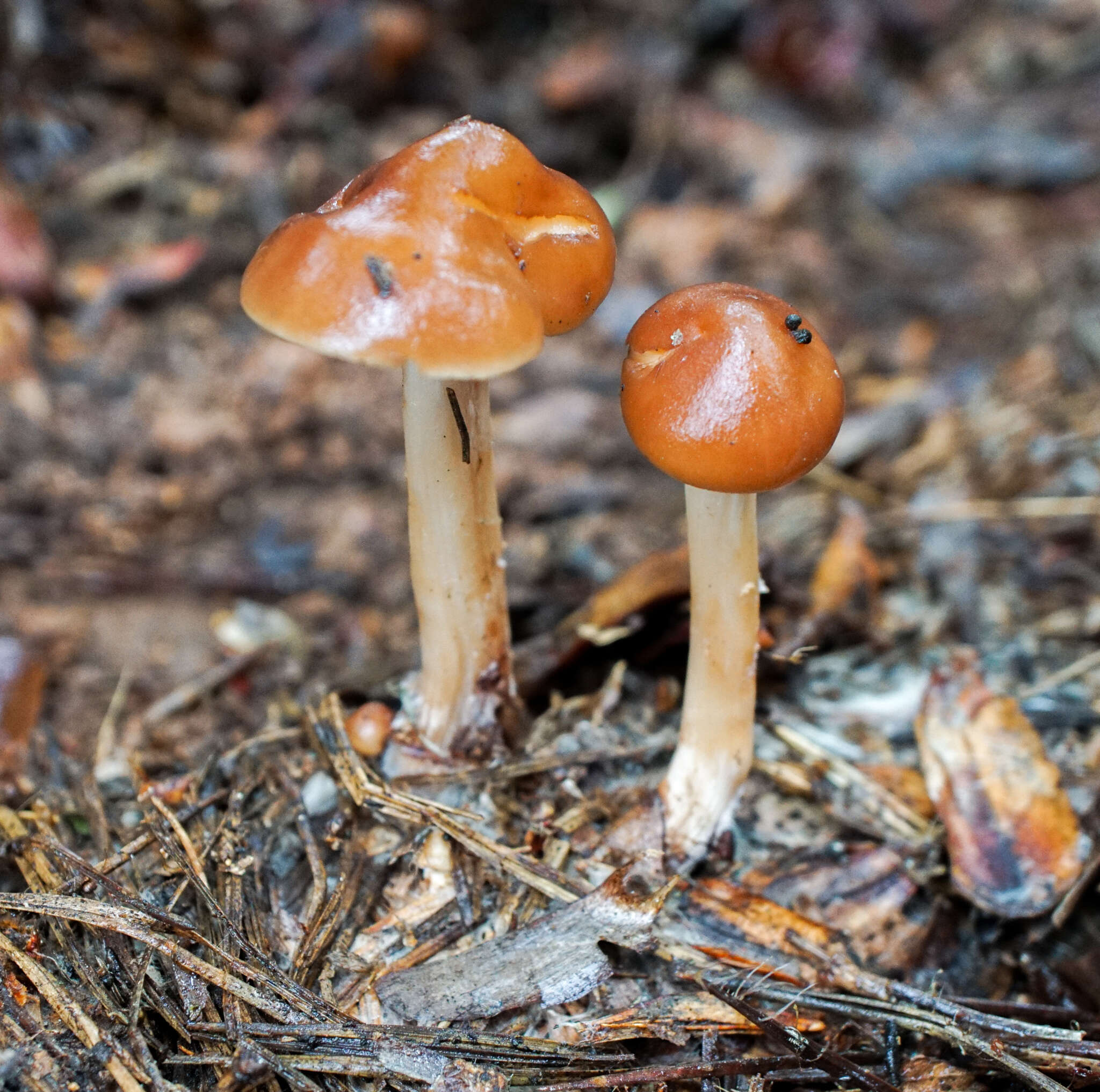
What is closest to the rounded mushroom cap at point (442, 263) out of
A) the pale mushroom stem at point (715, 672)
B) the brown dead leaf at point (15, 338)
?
the pale mushroom stem at point (715, 672)

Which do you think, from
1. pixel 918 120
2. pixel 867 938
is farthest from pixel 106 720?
pixel 918 120

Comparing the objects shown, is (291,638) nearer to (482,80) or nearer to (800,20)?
(482,80)

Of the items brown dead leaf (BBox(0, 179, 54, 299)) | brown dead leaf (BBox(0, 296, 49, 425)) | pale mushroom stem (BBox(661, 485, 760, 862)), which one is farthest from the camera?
brown dead leaf (BBox(0, 179, 54, 299))

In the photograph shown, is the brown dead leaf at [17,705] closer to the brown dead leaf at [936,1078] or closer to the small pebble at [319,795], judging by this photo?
the small pebble at [319,795]

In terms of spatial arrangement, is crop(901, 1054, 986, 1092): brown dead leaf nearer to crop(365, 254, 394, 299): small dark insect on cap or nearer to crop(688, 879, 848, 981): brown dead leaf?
crop(688, 879, 848, 981): brown dead leaf

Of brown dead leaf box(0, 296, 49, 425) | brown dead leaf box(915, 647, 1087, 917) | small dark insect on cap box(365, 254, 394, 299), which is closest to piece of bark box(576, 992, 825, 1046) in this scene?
brown dead leaf box(915, 647, 1087, 917)

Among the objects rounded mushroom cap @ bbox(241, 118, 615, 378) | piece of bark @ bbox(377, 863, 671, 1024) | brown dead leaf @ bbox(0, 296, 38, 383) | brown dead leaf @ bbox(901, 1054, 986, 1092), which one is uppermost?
rounded mushroom cap @ bbox(241, 118, 615, 378)
